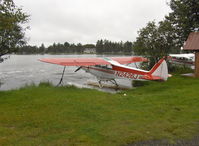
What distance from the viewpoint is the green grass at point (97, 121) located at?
4320 mm

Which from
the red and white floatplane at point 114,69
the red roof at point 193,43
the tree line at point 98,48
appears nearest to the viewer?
the red and white floatplane at point 114,69

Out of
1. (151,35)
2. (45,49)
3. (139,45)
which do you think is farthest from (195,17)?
(45,49)

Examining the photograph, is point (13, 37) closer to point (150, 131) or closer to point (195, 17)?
point (150, 131)

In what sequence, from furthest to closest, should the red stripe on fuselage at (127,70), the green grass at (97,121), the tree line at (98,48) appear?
the tree line at (98,48) → the red stripe on fuselage at (127,70) → the green grass at (97,121)

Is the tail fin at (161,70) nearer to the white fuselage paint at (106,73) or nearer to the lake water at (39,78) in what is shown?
the white fuselage paint at (106,73)

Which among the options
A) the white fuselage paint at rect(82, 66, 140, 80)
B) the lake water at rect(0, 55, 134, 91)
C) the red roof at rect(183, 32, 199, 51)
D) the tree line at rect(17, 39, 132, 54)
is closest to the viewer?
the white fuselage paint at rect(82, 66, 140, 80)

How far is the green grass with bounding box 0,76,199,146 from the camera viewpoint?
4.32 meters

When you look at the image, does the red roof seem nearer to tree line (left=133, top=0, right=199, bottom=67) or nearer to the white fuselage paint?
tree line (left=133, top=0, right=199, bottom=67)

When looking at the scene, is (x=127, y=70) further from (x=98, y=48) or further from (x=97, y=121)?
(x=98, y=48)

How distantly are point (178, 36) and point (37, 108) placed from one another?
17307 millimetres

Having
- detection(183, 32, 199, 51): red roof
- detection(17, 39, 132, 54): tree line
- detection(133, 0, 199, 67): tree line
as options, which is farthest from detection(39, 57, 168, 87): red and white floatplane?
detection(17, 39, 132, 54): tree line

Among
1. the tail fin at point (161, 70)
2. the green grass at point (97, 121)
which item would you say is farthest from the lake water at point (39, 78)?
the green grass at point (97, 121)

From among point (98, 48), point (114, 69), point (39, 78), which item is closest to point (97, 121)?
point (114, 69)

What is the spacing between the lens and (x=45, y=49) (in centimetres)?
12975
